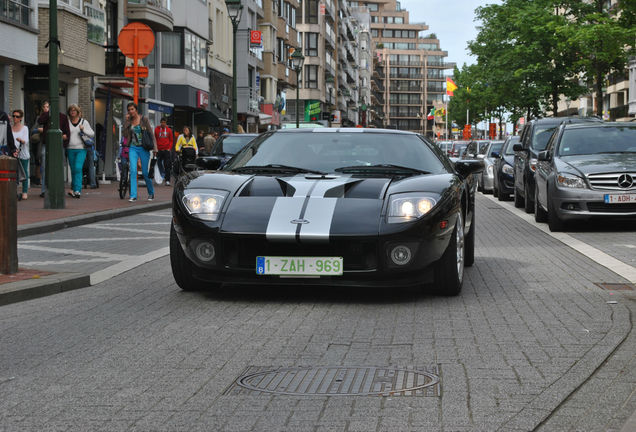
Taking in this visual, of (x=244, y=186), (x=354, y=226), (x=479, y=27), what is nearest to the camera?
(x=354, y=226)

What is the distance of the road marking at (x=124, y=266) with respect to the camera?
30.8 ft

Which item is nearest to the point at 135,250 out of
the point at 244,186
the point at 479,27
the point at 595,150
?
the point at 244,186

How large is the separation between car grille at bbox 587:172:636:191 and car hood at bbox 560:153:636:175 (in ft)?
0.23

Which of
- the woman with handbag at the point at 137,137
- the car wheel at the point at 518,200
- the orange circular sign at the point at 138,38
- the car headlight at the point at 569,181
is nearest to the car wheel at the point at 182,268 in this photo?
the car headlight at the point at 569,181

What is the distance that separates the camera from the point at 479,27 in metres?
67.8

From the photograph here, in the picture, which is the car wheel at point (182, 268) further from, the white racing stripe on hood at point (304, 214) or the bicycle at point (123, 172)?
the bicycle at point (123, 172)

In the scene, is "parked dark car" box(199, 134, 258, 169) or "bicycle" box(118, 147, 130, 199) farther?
Result: "bicycle" box(118, 147, 130, 199)

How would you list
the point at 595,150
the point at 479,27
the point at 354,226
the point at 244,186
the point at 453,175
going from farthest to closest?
1. the point at 479,27
2. the point at 595,150
3. the point at 453,175
4. the point at 244,186
5. the point at 354,226

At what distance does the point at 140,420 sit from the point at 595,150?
41.7 ft

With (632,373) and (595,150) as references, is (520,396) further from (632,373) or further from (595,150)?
(595,150)

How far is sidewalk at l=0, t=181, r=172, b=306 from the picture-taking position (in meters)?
8.18

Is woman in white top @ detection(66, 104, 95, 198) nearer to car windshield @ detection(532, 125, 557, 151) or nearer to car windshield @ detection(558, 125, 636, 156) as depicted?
car windshield @ detection(532, 125, 557, 151)

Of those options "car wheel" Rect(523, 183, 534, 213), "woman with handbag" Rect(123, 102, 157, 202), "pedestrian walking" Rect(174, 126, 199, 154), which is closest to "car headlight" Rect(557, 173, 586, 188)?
"car wheel" Rect(523, 183, 534, 213)

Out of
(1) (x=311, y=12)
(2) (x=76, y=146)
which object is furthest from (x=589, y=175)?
(1) (x=311, y=12)
